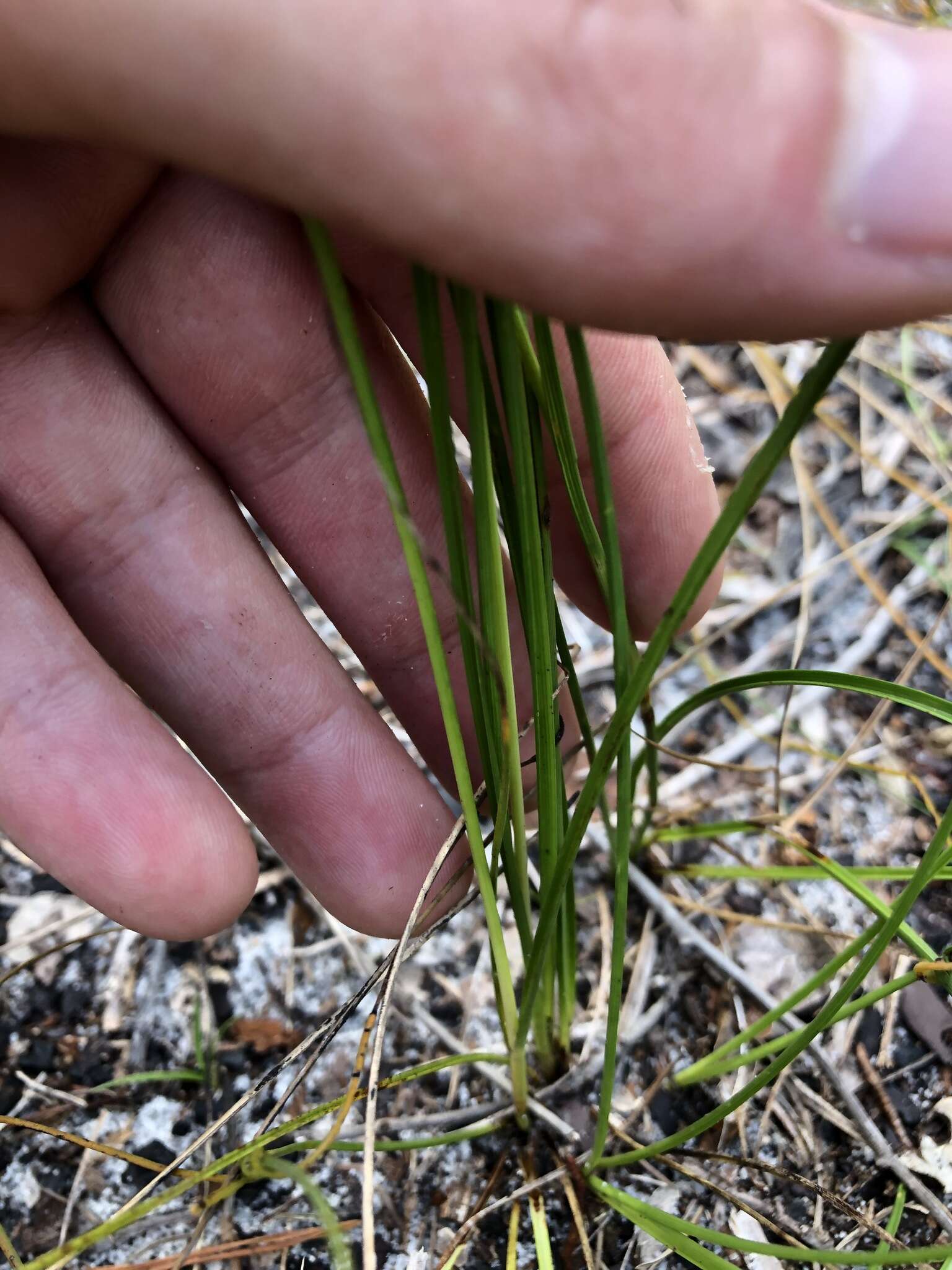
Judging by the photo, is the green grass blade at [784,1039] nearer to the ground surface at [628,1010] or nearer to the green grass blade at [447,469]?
the ground surface at [628,1010]

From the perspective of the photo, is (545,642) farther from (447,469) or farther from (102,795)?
(102,795)

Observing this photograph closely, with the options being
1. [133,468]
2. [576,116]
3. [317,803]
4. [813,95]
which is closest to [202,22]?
[576,116]

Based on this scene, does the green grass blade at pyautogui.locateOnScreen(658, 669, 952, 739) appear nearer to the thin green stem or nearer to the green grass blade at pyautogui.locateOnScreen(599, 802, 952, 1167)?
the green grass blade at pyautogui.locateOnScreen(599, 802, 952, 1167)

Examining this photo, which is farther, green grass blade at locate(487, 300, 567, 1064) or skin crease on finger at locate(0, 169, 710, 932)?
skin crease on finger at locate(0, 169, 710, 932)

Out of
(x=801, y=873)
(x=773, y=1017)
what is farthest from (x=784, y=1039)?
(x=801, y=873)

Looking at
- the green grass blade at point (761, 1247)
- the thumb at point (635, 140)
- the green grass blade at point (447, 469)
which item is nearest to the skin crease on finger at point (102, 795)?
the green grass blade at point (447, 469)

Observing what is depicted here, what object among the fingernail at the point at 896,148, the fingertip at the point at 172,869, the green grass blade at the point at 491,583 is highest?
the fingernail at the point at 896,148

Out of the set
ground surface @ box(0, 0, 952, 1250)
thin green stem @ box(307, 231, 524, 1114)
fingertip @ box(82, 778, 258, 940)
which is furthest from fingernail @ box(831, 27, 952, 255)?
fingertip @ box(82, 778, 258, 940)
